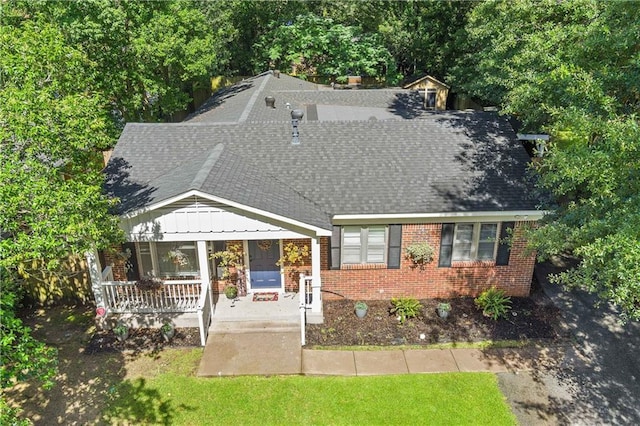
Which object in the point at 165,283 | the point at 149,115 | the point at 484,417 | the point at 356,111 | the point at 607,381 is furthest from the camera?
the point at 149,115

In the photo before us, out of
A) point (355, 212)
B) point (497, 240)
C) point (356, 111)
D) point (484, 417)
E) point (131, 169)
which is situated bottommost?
point (484, 417)

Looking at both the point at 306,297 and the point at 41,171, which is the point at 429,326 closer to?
the point at 306,297

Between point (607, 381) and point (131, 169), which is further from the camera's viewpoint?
point (131, 169)

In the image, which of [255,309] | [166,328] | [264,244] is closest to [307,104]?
[264,244]

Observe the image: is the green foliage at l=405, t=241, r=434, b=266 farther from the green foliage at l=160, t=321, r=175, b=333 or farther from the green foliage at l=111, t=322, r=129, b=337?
the green foliage at l=111, t=322, r=129, b=337

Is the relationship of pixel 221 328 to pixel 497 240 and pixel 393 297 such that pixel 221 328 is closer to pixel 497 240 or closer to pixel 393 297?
pixel 393 297

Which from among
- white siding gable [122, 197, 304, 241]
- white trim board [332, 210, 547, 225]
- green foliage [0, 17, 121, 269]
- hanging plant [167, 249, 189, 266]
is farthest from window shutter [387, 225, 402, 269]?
green foliage [0, 17, 121, 269]

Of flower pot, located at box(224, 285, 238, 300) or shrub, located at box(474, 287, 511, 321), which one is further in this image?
flower pot, located at box(224, 285, 238, 300)

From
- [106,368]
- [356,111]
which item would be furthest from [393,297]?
[356,111]

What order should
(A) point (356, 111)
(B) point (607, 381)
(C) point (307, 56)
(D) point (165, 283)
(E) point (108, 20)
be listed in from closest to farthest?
1. (B) point (607, 381)
2. (D) point (165, 283)
3. (E) point (108, 20)
4. (A) point (356, 111)
5. (C) point (307, 56)
